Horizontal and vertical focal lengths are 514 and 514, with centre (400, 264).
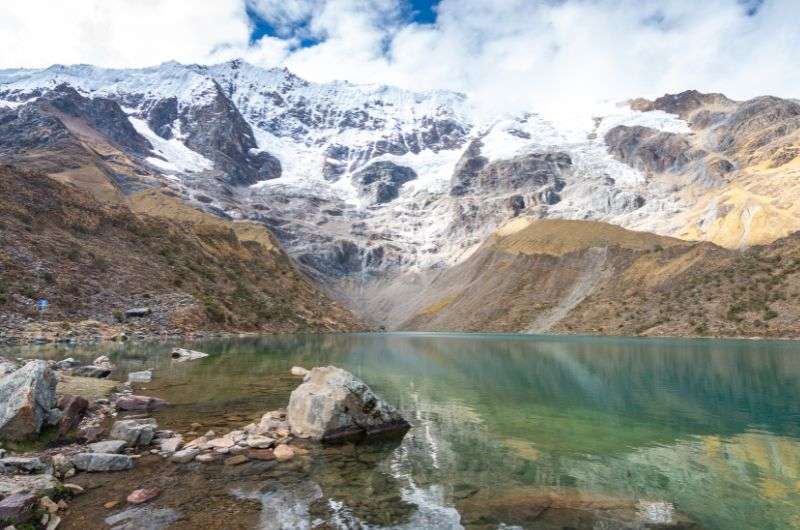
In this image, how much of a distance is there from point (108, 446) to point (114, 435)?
1488 mm

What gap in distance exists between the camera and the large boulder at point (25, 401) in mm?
15719

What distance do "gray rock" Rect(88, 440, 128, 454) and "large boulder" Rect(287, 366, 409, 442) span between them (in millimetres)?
5858

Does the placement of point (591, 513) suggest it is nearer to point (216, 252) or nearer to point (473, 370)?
point (473, 370)

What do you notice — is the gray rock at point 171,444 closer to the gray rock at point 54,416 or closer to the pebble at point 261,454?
the pebble at point 261,454

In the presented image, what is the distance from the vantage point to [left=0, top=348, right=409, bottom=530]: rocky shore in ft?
39.6

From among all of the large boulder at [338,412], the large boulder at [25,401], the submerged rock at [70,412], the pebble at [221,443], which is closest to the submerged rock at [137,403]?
the submerged rock at [70,412]

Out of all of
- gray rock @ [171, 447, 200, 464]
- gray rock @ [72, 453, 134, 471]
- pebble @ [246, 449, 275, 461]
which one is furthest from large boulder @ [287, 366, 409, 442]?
gray rock @ [72, 453, 134, 471]

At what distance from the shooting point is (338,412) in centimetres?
1950

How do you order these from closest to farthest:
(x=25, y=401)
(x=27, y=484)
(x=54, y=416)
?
(x=27, y=484)
(x=25, y=401)
(x=54, y=416)

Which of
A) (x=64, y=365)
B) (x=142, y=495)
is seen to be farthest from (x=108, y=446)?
(x=64, y=365)

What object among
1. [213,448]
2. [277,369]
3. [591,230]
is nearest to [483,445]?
[213,448]

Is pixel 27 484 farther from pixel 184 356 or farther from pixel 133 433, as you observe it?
pixel 184 356

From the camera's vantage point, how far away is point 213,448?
16.8 m

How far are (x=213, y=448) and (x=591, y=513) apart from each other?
456 inches
